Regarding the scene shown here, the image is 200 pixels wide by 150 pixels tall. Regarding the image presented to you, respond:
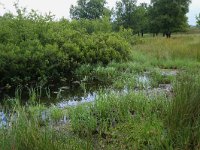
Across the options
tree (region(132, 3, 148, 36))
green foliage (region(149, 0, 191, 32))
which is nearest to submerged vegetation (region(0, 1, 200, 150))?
green foliage (region(149, 0, 191, 32))

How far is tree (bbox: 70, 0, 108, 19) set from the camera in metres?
57.8

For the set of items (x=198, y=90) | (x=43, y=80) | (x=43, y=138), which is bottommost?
(x=43, y=80)

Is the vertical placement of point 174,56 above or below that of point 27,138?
below

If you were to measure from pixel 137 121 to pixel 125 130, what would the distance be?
0.22 metres

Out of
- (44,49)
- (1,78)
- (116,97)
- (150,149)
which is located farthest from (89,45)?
(150,149)

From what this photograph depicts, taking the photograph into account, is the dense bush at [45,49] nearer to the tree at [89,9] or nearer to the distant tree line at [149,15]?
the distant tree line at [149,15]

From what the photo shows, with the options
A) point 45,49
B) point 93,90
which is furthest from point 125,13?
point 93,90

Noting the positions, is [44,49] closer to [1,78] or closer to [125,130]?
[1,78]

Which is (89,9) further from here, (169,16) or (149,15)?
(169,16)

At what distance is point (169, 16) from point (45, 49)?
1354 inches

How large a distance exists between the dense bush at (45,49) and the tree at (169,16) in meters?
28.8

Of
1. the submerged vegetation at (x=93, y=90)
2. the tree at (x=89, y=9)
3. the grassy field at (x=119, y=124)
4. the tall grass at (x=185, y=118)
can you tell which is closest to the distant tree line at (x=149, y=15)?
the tree at (x=89, y=9)

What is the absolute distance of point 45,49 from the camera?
12.1 metres

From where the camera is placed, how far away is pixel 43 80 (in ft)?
38.2
